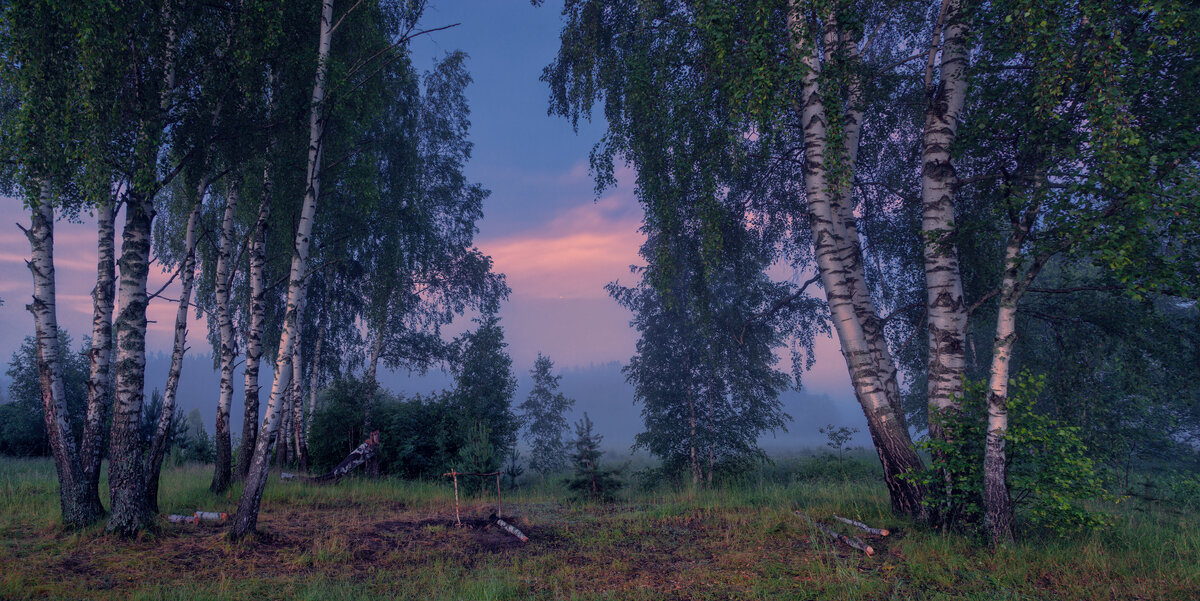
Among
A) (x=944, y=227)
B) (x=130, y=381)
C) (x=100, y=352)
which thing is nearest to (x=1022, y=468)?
(x=944, y=227)

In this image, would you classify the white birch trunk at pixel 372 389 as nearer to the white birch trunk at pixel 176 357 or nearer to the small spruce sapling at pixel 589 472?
the white birch trunk at pixel 176 357

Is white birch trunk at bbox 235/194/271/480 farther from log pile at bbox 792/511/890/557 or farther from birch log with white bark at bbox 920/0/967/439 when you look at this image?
birch log with white bark at bbox 920/0/967/439

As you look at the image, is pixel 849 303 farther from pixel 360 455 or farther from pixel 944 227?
pixel 360 455

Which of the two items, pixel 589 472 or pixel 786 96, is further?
pixel 589 472

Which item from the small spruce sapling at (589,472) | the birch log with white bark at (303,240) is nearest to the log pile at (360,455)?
the small spruce sapling at (589,472)

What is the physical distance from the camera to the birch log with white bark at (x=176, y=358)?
906 cm

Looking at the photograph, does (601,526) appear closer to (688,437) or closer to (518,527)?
(518,527)

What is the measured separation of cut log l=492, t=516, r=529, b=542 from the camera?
7895mm

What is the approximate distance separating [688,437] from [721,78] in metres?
14.5

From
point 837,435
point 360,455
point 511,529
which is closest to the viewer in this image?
point 511,529

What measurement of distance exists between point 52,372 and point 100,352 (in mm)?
731

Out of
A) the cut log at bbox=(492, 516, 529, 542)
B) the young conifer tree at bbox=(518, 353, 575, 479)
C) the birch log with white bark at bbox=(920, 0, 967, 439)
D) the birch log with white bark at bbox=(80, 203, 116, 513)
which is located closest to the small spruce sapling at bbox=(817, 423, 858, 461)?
the birch log with white bark at bbox=(920, 0, 967, 439)

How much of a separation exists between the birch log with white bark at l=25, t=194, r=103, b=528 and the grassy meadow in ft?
1.34

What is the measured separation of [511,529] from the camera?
8305 mm
